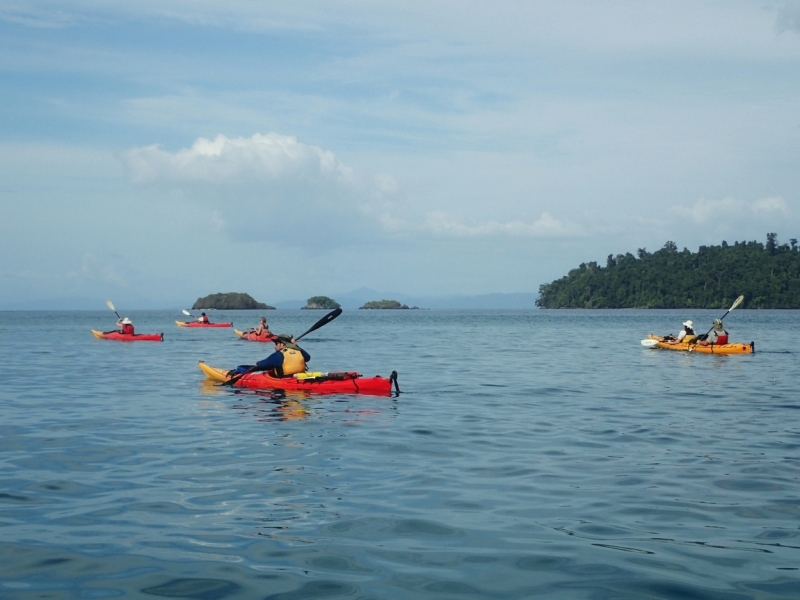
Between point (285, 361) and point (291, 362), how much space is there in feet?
0.51

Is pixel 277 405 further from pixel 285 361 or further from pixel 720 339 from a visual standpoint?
pixel 720 339

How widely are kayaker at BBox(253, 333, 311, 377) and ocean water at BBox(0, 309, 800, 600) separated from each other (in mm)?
785

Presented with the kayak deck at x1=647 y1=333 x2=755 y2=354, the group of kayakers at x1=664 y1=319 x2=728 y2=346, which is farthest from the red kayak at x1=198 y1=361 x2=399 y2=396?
the kayak deck at x1=647 y1=333 x2=755 y2=354

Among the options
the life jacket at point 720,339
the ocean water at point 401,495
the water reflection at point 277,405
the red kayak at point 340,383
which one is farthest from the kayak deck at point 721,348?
the water reflection at point 277,405

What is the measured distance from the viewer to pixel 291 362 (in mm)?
20531

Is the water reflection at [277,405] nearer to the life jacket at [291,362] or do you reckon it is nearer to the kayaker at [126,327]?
the life jacket at [291,362]

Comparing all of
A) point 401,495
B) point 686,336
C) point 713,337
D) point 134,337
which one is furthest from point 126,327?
point 401,495

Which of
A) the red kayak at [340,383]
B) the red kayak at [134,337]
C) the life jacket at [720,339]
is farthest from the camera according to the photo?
the red kayak at [134,337]

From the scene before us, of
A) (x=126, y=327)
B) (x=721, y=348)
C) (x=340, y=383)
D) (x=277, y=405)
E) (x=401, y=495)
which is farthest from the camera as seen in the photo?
(x=126, y=327)

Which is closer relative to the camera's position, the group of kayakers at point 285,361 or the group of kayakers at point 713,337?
the group of kayakers at point 285,361

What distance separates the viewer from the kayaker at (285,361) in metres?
20.4

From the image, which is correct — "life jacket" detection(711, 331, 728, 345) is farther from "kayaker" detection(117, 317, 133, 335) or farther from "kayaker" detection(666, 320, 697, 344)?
"kayaker" detection(117, 317, 133, 335)

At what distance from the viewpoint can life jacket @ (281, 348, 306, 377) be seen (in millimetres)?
20500

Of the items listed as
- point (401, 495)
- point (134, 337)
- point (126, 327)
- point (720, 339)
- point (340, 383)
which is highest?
point (126, 327)
